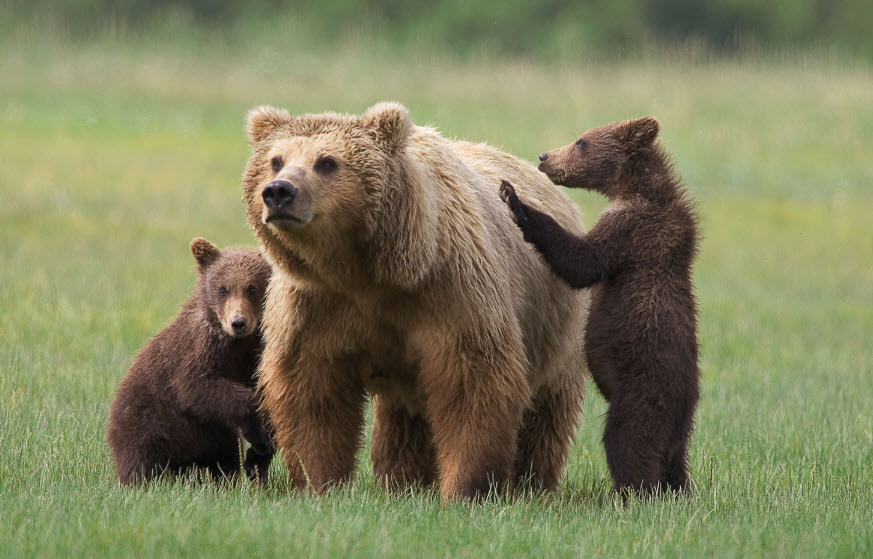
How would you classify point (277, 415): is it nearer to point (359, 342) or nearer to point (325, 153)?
point (359, 342)

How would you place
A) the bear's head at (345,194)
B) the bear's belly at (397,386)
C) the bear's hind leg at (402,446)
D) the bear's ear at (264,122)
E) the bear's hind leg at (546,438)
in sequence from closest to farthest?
the bear's head at (345,194)
the bear's ear at (264,122)
the bear's belly at (397,386)
the bear's hind leg at (402,446)
the bear's hind leg at (546,438)

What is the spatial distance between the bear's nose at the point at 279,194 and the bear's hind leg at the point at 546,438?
2975 millimetres

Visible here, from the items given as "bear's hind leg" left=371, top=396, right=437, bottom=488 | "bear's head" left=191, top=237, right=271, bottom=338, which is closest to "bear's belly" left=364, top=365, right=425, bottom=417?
"bear's hind leg" left=371, top=396, right=437, bottom=488

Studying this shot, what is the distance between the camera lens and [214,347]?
7797mm

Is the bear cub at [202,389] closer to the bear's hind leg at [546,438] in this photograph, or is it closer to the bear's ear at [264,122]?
the bear's ear at [264,122]

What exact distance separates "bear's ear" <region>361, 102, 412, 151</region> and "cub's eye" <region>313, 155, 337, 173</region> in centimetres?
32

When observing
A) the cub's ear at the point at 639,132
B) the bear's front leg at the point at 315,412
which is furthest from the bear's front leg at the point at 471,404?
the cub's ear at the point at 639,132

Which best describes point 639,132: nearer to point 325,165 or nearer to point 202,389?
point 325,165

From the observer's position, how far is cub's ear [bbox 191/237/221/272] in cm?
823

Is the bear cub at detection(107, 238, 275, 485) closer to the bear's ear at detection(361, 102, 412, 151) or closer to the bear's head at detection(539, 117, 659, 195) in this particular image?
the bear's ear at detection(361, 102, 412, 151)

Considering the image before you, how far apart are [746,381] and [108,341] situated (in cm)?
574

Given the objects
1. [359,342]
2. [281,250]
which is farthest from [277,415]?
[281,250]

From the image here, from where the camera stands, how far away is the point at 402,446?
8219 mm

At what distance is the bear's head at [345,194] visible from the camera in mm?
6219
